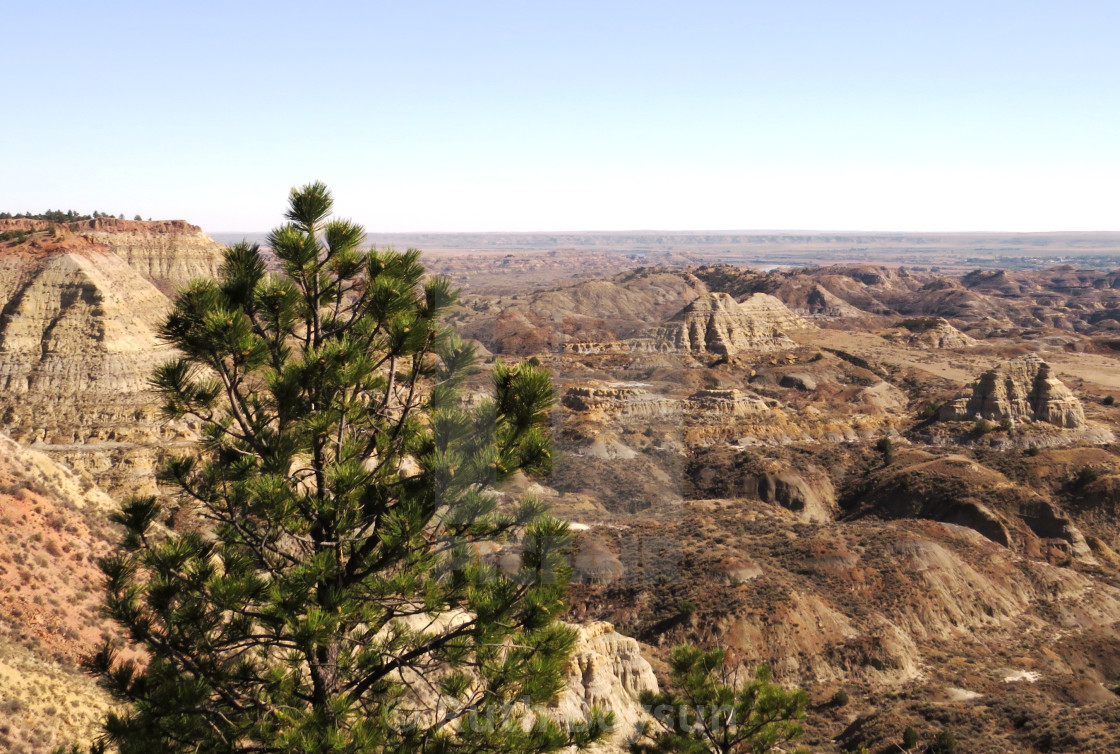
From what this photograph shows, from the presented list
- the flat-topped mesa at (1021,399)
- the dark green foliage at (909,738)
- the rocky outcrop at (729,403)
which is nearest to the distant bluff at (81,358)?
the dark green foliage at (909,738)

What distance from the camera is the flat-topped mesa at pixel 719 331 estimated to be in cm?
10475

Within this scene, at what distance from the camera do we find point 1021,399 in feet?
227

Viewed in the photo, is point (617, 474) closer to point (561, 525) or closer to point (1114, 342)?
point (561, 525)

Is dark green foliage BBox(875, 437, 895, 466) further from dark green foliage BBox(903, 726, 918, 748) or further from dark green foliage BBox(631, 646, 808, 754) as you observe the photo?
dark green foliage BBox(631, 646, 808, 754)

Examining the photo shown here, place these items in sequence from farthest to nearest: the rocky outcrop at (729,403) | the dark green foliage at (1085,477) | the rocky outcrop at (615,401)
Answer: the rocky outcrop at (729,403)
the rocky outcrop at (615,401)
the dark green foliage at (1085,477)

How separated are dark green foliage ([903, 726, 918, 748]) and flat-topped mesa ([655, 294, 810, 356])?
252 feet

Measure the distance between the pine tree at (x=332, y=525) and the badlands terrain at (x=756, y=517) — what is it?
1.92m

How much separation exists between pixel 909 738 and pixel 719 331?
82.8 meters

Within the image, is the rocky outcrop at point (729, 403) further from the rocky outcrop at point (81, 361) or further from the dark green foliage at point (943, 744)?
the dark green foliage at point (943, 744)

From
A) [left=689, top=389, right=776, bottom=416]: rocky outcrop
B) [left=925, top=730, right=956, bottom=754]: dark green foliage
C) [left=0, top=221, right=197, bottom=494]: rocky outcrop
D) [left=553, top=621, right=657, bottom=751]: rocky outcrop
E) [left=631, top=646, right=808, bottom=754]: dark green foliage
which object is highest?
[left=0, top=221, right=197, bottom=494]: rocky outcrop

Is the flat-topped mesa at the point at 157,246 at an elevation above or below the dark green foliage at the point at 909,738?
above

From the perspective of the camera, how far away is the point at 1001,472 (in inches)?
2324

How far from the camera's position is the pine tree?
696 cm

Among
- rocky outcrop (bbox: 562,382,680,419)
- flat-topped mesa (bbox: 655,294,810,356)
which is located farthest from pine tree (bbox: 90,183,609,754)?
flat-topped mesa (bbox: 655,294,810,356)
